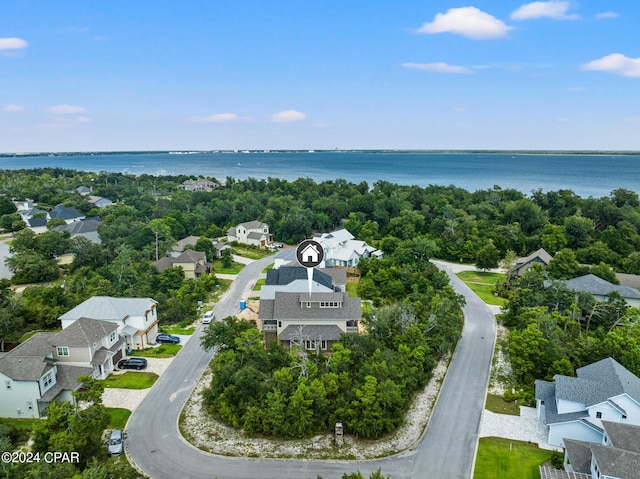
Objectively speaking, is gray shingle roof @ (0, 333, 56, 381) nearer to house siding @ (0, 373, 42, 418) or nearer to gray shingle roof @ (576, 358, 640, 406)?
house siding @ (0, 373, 42, 418)

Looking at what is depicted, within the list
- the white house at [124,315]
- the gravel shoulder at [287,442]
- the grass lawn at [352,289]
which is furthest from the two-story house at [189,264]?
the gravel shoulder at [287,442]

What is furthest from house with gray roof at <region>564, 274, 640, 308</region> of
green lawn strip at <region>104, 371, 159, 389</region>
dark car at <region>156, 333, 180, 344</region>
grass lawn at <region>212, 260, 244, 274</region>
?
grass lawn at <region>212, 260, 244, 274</region>

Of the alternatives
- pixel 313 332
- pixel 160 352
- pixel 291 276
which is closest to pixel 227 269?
pixel 291 276

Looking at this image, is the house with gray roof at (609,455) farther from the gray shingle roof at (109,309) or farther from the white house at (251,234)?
the white house at (251,234)

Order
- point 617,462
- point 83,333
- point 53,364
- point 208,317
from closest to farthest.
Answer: point 617,462
point 53,364
point 83,333
point 208,317

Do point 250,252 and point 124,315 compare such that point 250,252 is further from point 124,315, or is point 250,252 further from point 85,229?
point 124,315

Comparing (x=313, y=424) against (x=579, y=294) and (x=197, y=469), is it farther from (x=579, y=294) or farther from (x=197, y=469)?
(x=579, y=294)
